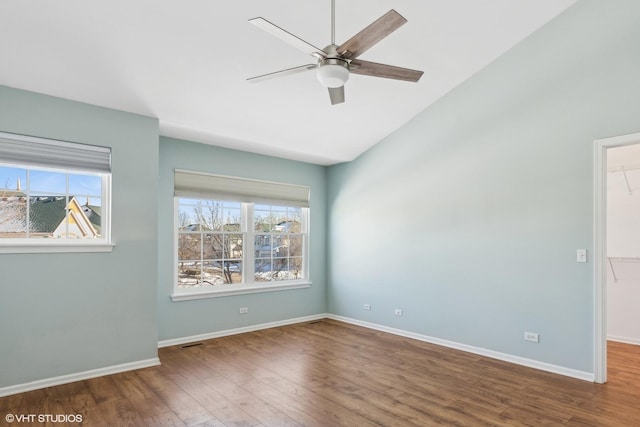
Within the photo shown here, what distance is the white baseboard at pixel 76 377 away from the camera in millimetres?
3191

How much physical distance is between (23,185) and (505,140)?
16.0ft

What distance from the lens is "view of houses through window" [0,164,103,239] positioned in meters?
3.39

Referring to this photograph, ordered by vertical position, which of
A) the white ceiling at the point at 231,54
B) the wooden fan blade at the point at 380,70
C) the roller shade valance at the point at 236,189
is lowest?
the roller shade valance at the point at 236,189

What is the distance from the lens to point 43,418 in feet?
9.08

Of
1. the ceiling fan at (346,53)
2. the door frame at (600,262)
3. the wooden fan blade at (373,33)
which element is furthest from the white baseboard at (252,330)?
the wooden fan blade at (373,33)

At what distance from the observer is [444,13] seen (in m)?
3.34

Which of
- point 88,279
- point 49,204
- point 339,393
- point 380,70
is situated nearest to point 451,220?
point 339,393

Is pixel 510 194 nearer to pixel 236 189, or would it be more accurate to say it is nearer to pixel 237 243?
pixel 236 189

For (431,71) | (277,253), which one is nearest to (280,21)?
(431,71)

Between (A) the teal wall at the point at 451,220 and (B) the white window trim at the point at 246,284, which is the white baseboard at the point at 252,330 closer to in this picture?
(A) the teal wall at the point at 451,220

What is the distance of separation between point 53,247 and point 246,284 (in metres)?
2.50

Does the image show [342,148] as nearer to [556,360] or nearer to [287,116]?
[287,116]

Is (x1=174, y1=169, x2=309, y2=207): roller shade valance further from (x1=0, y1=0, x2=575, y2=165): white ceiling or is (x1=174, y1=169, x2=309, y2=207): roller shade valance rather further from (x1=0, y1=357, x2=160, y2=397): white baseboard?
(x1=0, y1=357, x2=160, y2=397): white baseboard

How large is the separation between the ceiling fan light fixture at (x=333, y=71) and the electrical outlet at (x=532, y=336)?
128 inches
